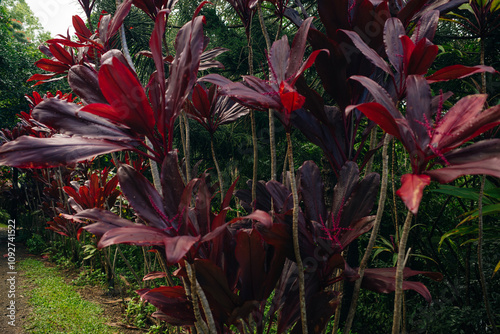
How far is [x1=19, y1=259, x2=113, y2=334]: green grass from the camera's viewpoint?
8.24 ft

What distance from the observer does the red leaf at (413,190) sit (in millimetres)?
490

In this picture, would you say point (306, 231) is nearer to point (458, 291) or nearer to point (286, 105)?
point (286, 105)

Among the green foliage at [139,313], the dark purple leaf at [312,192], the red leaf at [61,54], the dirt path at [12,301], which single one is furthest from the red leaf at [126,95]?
the dirt path at [12,301]

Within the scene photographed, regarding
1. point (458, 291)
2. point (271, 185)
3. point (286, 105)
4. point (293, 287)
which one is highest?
point (286, 105)

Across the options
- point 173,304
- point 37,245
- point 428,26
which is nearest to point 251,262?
point 173,304

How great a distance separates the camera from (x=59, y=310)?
2.82 m

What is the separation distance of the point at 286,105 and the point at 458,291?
6.63 ft

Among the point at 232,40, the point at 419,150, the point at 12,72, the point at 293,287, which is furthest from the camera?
the point at 12,72

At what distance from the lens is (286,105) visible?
0.68 m

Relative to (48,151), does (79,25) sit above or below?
above

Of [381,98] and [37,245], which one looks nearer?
[381,98]

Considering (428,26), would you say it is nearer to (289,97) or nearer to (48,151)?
(289,97)

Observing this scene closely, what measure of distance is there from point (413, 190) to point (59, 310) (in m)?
3.31

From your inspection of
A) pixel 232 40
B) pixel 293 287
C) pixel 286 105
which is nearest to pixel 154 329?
pixel 293 287
